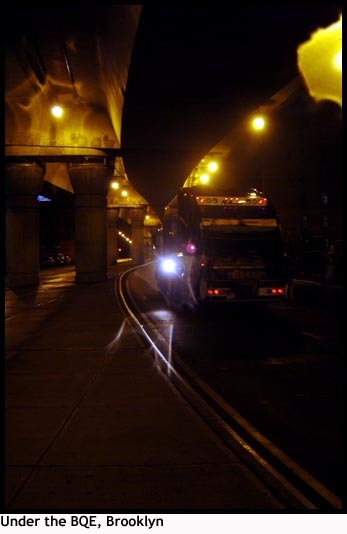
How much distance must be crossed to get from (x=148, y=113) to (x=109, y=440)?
16.8m

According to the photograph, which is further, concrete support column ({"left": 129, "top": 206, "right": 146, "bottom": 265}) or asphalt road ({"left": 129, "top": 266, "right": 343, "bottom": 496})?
concrete support column ({"left": 129, "top": 206, "right": 146, "bottom": 265})

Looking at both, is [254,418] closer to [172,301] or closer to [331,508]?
[331,508]

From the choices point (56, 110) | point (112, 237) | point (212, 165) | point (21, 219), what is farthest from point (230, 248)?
point (112, 237)

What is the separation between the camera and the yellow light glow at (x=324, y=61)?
1298 cm

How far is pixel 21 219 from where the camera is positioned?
34438 mm

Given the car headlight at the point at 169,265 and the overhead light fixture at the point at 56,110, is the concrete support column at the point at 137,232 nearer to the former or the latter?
the overhead light fixture at the point at 56,110

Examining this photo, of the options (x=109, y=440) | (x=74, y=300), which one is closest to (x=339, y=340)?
(x=109, y=440)

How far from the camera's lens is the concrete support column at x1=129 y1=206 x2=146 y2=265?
68875mm

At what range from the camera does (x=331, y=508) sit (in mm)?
4281

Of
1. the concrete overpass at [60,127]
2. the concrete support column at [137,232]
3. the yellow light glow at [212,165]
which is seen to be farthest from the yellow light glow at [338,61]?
the concrete support column at [137,232]

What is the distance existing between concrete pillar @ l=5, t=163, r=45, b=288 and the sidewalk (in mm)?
24319

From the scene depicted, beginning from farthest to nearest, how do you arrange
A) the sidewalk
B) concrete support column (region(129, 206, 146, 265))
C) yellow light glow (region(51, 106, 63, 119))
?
concrete support column (region(129, 206, 146, 265)), yellow light glow (region(51, 106, 63, 119)), the sidewalk

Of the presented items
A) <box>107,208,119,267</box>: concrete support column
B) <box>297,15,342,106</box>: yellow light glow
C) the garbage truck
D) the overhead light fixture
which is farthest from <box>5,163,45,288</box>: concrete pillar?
<box>107,208,119,267</box>: concrete support column

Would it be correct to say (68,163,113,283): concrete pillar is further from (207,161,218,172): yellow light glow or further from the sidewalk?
the sidewalk
